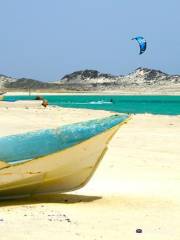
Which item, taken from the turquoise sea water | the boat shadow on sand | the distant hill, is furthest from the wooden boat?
the distant hill

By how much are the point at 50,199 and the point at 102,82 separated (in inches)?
6677

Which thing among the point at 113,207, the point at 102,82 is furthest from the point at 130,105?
the point at 102,82

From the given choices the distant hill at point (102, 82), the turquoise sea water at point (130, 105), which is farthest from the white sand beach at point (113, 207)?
the distant hill at point (102, 82)

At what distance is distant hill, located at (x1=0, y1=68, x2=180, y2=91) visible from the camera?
6284 inches

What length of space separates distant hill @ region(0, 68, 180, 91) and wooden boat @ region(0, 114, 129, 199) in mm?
139491

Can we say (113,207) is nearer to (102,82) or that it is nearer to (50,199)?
(50,199)

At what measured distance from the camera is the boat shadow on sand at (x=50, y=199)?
8.91 metres

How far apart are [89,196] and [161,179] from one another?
6.54 feet

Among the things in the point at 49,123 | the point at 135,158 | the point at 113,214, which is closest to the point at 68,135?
the point at 113,214

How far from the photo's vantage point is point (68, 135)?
9.20 metres

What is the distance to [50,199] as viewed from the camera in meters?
9.16

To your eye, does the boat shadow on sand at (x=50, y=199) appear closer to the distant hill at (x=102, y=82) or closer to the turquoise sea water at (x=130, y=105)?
the turquoise sea water at (x=130, y=105)

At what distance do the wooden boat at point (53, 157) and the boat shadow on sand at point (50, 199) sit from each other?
0.10 metres

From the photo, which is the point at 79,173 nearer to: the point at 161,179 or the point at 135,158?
the point at 161,179
